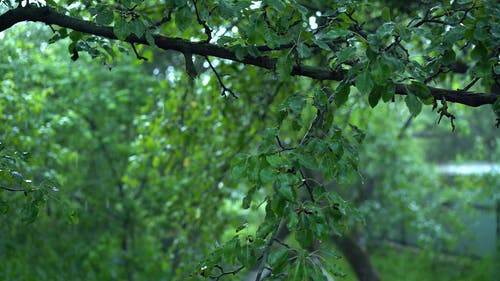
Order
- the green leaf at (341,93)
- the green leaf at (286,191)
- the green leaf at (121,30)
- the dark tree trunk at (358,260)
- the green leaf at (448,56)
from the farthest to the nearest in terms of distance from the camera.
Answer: the dark tree trunk at (358,260), the green leaf at (448,56), the green leaf at (121,30), the green leaf at (341,93), the green leaf at (286,191)

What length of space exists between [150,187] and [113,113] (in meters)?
0.82

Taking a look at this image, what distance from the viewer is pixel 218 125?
386 cm

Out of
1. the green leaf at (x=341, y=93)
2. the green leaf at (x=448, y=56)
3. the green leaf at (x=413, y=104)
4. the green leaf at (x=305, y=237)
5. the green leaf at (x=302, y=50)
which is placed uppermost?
the green leaf at (x=302, y=50)

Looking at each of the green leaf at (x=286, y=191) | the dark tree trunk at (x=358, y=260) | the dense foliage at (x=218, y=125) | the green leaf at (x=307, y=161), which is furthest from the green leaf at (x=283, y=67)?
the dark tree trunk at (x=358, y=260)

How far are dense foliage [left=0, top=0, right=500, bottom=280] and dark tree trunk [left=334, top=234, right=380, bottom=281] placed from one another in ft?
0.05

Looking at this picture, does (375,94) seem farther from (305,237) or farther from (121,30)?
(121,30)

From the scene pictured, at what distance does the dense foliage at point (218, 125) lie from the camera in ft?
5.24

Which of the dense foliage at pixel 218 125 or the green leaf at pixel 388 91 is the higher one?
the dense foliage at pixel 218 125

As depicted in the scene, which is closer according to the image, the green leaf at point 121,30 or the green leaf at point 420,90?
the green leaf at point 420,90

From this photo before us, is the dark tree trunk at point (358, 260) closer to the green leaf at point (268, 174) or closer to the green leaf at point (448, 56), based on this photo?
the green leaf at point (448, 56)

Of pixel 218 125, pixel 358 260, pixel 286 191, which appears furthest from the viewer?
pixel 358 260

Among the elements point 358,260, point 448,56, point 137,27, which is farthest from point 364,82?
point 358,260

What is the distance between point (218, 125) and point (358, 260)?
80.8 inches

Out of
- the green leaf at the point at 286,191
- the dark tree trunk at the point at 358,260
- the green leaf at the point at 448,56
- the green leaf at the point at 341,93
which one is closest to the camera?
the green leaf at the point at 286,191
